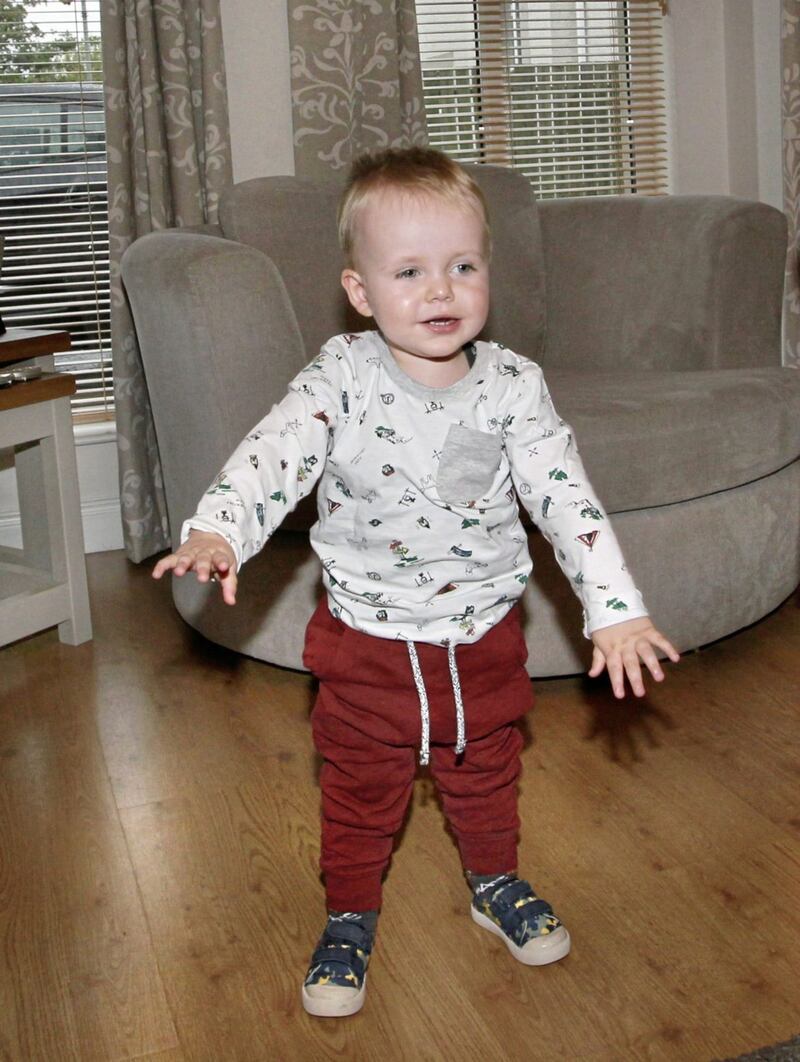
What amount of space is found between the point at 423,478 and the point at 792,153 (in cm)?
232

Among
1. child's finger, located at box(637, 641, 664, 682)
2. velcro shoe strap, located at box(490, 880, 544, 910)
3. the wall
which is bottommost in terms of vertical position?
velcro shoe strap, located at box(490, 880, 544, 910)

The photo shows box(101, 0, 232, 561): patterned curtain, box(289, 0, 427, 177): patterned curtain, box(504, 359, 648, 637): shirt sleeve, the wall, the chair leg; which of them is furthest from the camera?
the wall

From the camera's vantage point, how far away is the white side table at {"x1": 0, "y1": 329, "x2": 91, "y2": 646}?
2316 mm

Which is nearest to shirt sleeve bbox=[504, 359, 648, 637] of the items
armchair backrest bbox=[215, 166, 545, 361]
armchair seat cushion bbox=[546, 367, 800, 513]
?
armchair seat cushion bbox=[546, 367, 800, 513]

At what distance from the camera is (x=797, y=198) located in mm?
3219

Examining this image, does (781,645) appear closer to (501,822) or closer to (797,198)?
(501,822)

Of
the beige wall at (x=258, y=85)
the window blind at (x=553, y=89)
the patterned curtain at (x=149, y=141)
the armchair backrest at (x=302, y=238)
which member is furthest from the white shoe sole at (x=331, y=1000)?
the window blind at (x=553, y=89)

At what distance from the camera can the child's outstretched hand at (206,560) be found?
1.09 meters

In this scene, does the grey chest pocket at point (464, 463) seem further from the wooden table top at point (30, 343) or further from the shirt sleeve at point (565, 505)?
the wooden table top at point (30, 343)

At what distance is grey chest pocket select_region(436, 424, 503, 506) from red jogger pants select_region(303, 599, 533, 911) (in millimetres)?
165

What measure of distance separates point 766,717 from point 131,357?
1724 mm

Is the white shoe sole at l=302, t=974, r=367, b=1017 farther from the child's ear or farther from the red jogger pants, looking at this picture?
the child's ear

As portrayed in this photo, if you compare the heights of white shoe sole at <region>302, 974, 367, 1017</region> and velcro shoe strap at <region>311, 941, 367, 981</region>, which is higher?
velcro shoe strap at <region>311, 941, 367, 981</region>

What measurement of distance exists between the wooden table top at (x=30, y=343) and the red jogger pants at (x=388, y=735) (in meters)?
1.16
